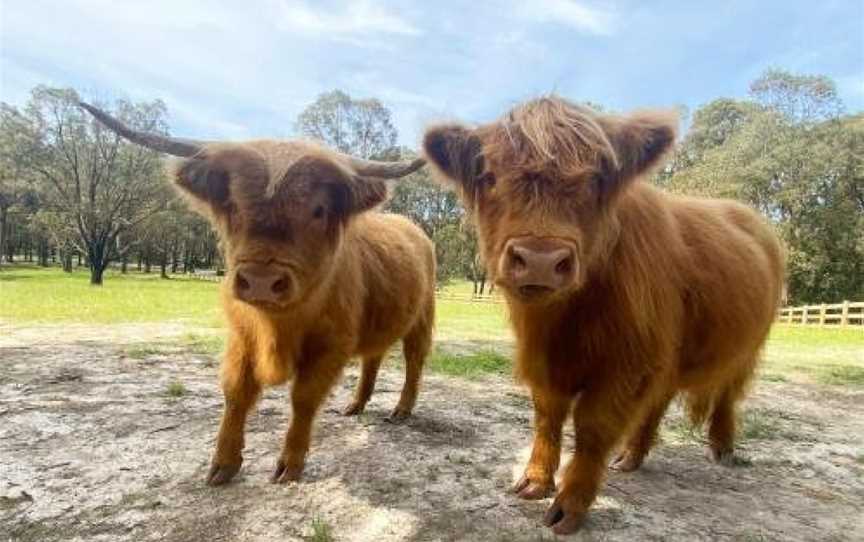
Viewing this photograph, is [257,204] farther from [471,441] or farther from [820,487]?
[820,487]

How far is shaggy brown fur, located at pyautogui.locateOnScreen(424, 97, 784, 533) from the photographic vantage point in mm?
2680

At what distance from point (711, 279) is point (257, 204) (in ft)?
7.90

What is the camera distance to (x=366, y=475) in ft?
11.8

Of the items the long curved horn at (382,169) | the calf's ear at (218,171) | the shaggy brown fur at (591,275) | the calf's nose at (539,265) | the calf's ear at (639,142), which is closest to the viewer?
the calf's nose at (539,265)

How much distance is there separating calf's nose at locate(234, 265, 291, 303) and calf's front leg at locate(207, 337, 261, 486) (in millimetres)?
724

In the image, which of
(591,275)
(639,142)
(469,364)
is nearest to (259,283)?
(591,275)

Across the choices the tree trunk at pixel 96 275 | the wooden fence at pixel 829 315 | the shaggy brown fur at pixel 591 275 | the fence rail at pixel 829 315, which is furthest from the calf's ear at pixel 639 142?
the tree trunk at pixel 96 275

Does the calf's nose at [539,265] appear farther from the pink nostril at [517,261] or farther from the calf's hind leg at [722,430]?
the calf's hind leg at [722,430]

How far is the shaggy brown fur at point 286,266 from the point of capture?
3.13 m

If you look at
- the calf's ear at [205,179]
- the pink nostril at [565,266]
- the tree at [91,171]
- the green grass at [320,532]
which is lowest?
the green grass at [320,532]

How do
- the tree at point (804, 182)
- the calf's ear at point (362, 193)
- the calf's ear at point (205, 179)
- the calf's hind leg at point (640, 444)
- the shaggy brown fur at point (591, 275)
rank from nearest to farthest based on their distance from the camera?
the shaggy brown fur at point (591, 275) < the calf's ear at point (205, 179) < the calf's ear at point (362, 193) < the calf's hind leg at point (640, 444) < the tree at point (804, 182)

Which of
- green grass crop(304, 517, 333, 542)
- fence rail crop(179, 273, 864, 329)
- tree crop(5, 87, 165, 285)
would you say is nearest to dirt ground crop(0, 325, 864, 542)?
green grass crop(304, 517, 333, 542)

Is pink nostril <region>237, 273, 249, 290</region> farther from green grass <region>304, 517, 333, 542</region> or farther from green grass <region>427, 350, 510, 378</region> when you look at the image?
green grass <region>427, 350, 510, 378</region>

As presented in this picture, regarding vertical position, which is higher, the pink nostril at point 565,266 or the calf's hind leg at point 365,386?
the pink nostril at point 565,266
